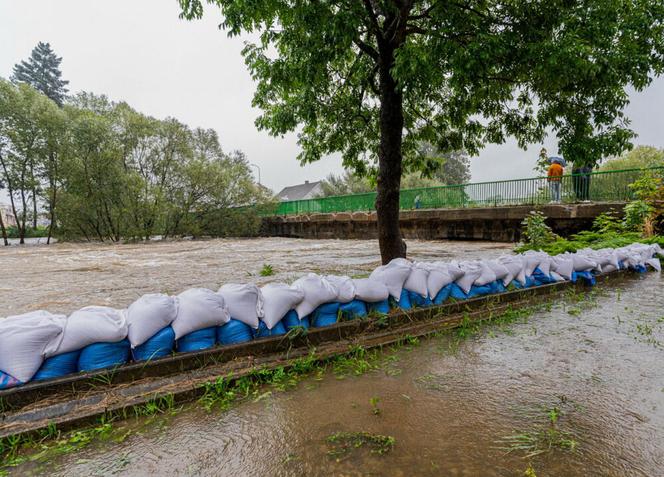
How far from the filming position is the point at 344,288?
3422 millimetres

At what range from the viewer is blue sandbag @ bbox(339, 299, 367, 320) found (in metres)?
3.42

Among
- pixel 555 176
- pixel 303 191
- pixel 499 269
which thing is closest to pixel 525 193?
pixel 555 176

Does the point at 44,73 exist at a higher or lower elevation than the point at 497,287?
higher

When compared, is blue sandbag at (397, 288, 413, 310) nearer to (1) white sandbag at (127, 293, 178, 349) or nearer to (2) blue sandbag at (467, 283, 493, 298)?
(2) blue sandbag at (467, 283, 493, 298)

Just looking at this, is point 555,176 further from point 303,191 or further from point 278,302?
point 303,191

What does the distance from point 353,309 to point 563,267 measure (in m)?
3.81

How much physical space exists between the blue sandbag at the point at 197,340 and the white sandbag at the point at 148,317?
0.18 metres

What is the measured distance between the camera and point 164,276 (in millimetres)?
7590

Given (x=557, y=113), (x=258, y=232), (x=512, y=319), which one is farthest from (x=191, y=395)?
(x=258, y=232)

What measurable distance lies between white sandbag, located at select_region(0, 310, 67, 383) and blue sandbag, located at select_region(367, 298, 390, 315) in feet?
8.29

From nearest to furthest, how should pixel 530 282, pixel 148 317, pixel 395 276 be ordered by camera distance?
pixel 148 317, pixel 395 276, pixel 530 282

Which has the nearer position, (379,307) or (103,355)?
(103,355)

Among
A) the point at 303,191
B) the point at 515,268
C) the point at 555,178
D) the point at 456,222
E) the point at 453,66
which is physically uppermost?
the point at 303,191

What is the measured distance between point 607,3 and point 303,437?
5.84 metres
